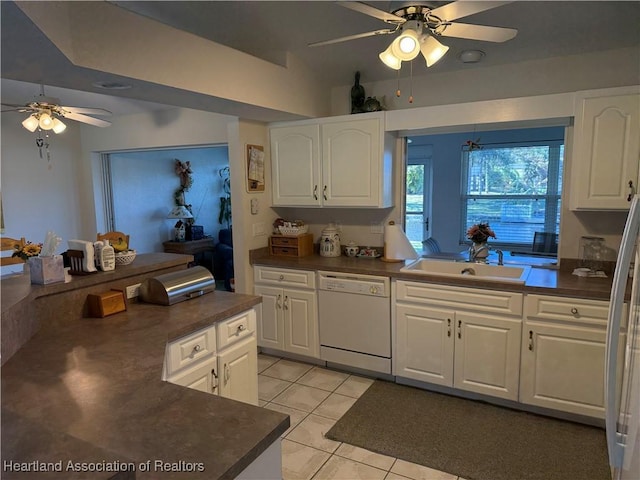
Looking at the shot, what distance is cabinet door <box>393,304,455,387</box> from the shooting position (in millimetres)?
2945

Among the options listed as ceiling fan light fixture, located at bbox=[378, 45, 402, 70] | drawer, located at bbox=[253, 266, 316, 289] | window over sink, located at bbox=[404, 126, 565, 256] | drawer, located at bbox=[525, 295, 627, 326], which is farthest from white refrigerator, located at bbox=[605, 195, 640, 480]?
window over sink, located at bbox=[404, 126, 565, 256]

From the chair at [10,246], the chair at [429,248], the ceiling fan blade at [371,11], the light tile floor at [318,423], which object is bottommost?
the light tile floor at [318,423]

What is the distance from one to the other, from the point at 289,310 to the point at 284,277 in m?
0.29

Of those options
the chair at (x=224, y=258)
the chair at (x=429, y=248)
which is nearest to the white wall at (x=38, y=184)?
the chair at (x=224, y=258)

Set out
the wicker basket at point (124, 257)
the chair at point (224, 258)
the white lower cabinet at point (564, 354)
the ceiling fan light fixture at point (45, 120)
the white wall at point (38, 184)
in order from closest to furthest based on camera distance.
A: the wicker basket at point (124, 257), the white lower cabinet at point (564, 354), the ceiling fan light fixture at point (45, 120), the white wall at point (38, 184), the chair at point (224, 258)

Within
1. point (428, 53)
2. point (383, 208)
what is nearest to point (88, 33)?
point (428, 53)

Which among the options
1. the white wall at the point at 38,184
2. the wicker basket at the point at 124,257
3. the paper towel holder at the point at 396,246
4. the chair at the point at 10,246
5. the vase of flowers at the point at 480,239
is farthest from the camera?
the white wall at the point at 38,184

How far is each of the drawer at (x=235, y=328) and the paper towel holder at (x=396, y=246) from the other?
145 cm

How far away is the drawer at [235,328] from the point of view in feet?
7.07

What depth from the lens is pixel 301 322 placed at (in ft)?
11.5

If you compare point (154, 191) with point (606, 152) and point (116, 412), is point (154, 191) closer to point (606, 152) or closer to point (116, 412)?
point (116, 412)

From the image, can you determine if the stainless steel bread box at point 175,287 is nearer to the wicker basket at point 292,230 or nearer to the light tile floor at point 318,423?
the light tile floor at point 318,423

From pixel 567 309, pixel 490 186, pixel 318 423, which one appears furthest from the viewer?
pixel 490 186

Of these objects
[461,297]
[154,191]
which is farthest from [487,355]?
[154,191]
